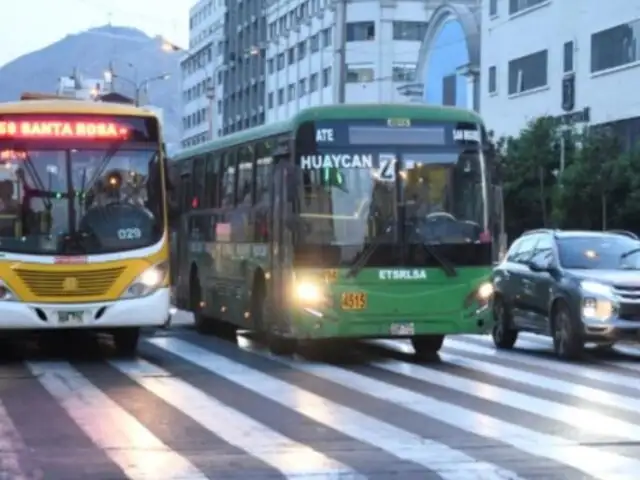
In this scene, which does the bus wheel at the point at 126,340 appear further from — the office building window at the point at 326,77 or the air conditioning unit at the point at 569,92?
the office building window at the point at 326,77

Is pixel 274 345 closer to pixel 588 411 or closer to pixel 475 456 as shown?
pixel 588 411

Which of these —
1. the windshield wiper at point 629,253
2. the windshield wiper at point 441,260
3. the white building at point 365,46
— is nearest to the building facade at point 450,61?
the white building at point 365,46

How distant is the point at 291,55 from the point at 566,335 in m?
86.7

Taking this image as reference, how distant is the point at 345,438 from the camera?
11.4 metres

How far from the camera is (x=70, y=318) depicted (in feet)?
55.7

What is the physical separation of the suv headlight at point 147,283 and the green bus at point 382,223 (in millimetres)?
1303

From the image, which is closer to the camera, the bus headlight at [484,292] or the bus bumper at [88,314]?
the bus bumper at [88,314]

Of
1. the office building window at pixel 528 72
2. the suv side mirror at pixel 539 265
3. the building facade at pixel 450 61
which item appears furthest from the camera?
the building facade at pixel 450 61

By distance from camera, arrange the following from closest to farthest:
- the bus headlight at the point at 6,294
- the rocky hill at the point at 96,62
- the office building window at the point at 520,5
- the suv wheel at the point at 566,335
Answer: the bus headlight at the point at 6,294
the suv wheel at the point at 566,335
the office building window at the point at 520,5
the rocky hill at the point at 96,62

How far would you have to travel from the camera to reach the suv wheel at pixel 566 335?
60.6 ft

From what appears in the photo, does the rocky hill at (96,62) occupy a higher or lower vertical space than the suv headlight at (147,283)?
higher

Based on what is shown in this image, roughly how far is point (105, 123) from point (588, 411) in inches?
305

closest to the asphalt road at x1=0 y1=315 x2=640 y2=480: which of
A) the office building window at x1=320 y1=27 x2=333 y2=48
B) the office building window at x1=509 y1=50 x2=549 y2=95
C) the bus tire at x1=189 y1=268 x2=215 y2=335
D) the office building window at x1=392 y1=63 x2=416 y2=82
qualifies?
the bus tire at x1=189 y1=268 x2=215 y2=335

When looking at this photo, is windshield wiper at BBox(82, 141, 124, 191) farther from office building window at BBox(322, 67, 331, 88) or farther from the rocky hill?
the rocky hill
